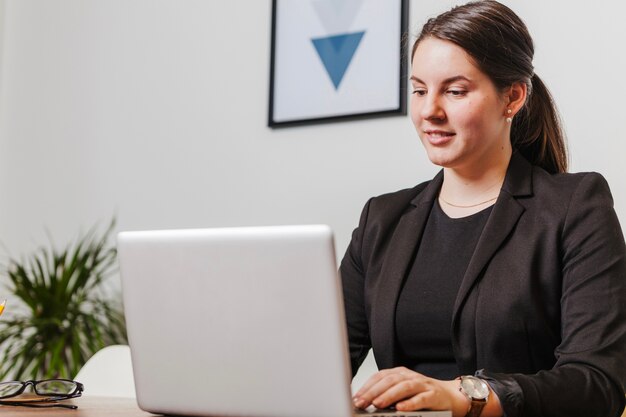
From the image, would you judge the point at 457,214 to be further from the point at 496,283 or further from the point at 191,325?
the point at 191,325

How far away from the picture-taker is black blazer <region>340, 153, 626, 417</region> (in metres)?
1.51

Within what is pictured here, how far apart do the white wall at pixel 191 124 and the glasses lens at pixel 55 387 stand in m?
1.43

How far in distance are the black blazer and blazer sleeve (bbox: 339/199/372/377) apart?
0.06 meters

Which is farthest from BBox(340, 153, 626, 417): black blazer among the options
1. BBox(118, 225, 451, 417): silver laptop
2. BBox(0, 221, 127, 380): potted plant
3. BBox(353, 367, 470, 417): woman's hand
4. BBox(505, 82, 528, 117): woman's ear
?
BBox(0, 221, 127, 380): potted plant

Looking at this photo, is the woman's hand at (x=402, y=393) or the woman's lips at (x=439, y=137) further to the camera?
the woman's lips at (x=439, y=137)

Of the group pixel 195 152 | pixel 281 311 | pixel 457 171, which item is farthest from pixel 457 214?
pixel 195 152

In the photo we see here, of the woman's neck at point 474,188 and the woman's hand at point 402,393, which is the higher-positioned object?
the woman's neck at point 474,188

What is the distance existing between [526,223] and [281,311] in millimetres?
790

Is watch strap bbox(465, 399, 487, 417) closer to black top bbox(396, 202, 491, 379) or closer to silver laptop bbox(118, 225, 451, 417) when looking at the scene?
silver laptop bbox(118, 225, 451, 417)

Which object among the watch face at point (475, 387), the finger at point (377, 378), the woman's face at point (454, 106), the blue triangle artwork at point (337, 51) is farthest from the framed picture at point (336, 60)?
the finger at point (377, 378)

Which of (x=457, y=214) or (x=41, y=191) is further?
(x=41, y=191)

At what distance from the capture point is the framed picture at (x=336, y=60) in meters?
2.80

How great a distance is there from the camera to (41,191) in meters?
3.55

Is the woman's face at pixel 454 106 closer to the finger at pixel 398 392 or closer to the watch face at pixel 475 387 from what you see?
the watch face at pixel 475 387
